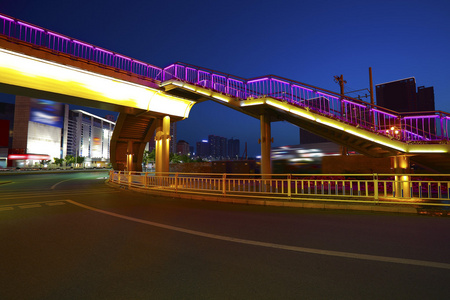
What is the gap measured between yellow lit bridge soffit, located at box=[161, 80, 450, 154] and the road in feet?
19.7

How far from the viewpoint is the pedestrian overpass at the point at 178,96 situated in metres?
12.0

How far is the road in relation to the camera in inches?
113

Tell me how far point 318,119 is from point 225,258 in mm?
11196

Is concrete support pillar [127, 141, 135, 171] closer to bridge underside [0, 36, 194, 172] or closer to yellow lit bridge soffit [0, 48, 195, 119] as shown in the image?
bridge underside [0, 36, 194, 172]

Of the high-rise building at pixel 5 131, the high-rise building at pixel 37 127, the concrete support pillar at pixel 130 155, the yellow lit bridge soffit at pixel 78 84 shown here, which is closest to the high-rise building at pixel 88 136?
the high-rise building at pixel 37 127

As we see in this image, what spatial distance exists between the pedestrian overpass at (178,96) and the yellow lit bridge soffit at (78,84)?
0.13ft

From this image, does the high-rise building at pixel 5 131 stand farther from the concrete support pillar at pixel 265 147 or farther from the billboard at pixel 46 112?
the concrete support pillar at pixel 265 147

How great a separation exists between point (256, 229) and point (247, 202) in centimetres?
410

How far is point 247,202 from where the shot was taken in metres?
9.88

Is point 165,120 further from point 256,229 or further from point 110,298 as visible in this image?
point 110,298

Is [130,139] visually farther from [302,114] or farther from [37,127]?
[37,127]

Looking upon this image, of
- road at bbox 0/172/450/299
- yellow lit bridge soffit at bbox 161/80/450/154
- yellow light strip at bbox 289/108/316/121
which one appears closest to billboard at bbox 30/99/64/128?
yellow lit bridge soffit at bbox 161/80/450/154

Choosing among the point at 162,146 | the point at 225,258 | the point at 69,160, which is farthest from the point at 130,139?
the point at 69,160

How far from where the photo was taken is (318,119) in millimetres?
13258
